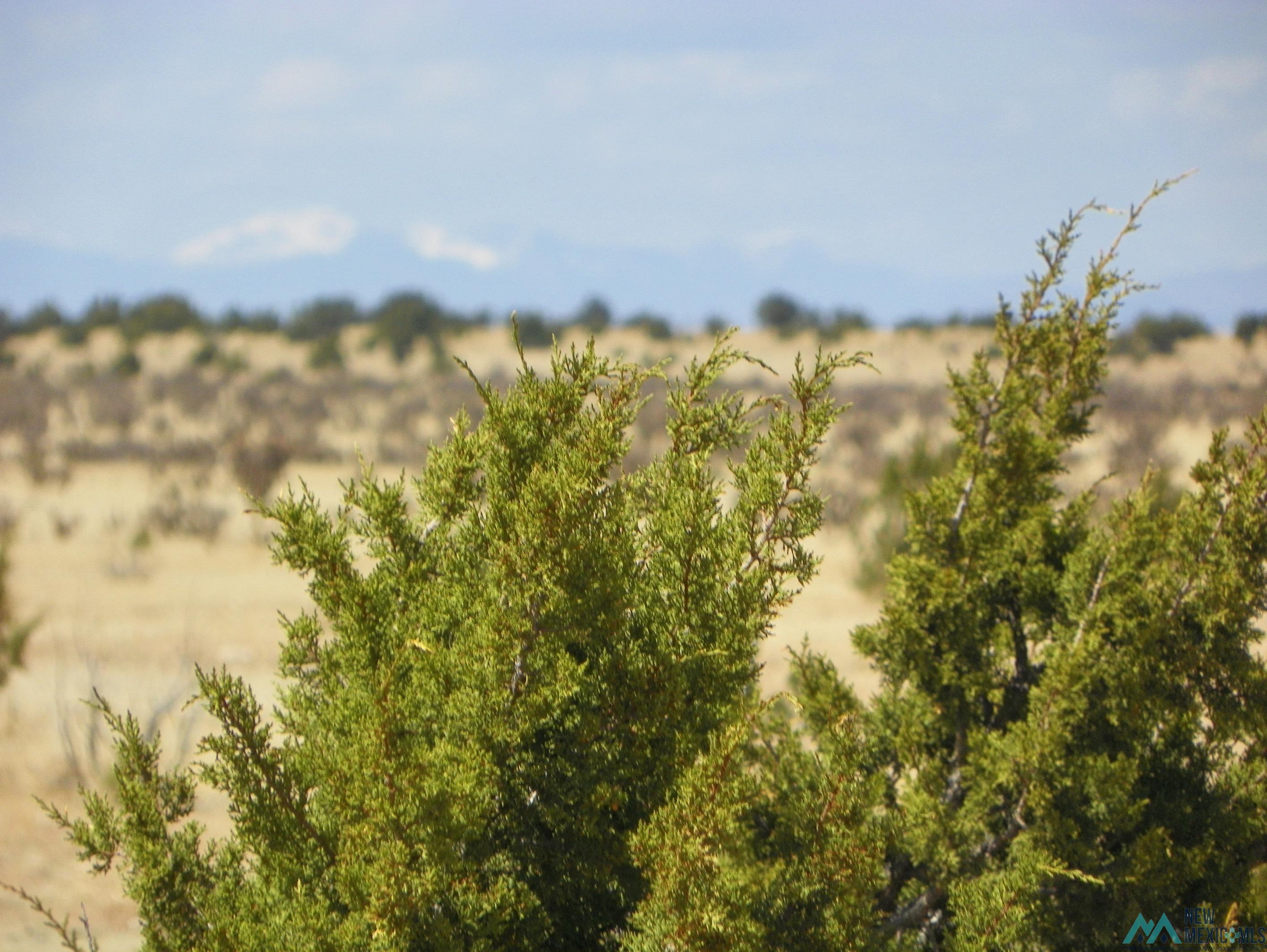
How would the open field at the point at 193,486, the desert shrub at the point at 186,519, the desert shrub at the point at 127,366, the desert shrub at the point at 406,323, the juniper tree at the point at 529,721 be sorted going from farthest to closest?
the desert shrub at the point at 406,323 → the desert shrub at the point at 127,366 → the desert shrub at the point at 186,519 → the open field at the point at 193,486 → the juniper tree at the point at 529,721

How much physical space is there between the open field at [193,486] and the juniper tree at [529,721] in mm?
390

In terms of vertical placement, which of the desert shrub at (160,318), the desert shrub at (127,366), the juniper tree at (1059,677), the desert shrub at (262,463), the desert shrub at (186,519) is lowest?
the desert shrub at (186,519)

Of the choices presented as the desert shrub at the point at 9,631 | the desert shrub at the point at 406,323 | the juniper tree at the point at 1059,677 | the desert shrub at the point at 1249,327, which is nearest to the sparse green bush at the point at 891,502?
the desert shrub at the point at 9,631

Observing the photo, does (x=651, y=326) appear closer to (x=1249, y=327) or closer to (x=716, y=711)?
(x=1249, y=327)

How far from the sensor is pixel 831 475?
1104 inches

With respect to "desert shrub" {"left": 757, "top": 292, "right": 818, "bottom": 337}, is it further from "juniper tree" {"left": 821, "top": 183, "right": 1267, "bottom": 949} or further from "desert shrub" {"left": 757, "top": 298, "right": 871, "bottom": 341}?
"juniper tree" {"left": 821, "top": 183, "right": 1267, "bottom": 949}

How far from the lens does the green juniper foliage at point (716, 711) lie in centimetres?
236

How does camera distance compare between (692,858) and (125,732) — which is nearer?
(692,858)

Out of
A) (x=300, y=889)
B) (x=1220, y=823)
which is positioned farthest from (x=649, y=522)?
(x=1220, y=823)

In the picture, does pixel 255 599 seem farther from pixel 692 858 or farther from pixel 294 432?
pixel 294 432

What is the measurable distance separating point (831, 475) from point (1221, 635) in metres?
24.9

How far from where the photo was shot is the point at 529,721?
2430mm

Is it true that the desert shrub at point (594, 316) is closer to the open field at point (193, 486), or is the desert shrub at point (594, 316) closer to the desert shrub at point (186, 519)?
the open field at point (193, 486)

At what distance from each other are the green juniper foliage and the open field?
48cm
